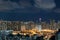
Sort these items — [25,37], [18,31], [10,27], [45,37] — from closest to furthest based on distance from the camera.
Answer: [45,37], [25,37], [18,31], [10,27]

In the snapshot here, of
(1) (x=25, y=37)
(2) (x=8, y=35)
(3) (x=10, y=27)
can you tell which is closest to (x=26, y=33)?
(1) (x=25, y=37)

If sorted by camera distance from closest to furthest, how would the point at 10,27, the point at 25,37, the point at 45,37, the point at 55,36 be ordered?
the point at 55,36 < the point at 45,37 < the point at 25,37 < the point at 10,27

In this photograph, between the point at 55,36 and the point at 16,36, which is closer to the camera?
the point at 55,36

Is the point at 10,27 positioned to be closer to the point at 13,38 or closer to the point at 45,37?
the point at 13,38

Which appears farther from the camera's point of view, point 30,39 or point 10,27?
point 10,27

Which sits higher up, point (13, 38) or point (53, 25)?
point (53, 25)

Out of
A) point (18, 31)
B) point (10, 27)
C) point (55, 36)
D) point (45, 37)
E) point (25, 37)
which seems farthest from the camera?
point (10, 27)

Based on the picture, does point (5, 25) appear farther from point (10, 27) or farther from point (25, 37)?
point (25, 37)

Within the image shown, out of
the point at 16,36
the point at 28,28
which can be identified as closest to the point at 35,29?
the point at 28,28
